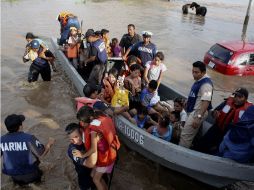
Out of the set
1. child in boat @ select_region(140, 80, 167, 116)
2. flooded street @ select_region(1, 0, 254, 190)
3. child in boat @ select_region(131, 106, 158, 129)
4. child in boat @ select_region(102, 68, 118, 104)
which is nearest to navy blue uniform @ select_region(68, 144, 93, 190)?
flooded street @ select_region(1, 0, 254, 190)

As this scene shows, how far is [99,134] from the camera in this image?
4.20 m

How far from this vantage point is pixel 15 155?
4.79 meters

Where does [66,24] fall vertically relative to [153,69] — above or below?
above

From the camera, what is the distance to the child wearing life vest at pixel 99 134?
4.14m

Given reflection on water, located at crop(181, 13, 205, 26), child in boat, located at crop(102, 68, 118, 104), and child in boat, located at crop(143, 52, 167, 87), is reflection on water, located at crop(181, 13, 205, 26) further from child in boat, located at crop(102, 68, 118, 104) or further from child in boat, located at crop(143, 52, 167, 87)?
child in boat, located at crop(102, 68, 118, 104)

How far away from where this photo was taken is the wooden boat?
472 centimetres

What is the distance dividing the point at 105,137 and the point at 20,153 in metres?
1.42

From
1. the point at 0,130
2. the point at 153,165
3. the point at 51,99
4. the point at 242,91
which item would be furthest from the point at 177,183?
the point at 51,99

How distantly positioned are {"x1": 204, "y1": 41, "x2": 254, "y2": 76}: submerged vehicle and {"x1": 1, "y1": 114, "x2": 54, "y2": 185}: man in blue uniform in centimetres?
817

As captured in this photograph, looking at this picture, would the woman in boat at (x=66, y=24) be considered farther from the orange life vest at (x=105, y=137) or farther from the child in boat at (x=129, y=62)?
the orange life vest at (x=105, y=137)

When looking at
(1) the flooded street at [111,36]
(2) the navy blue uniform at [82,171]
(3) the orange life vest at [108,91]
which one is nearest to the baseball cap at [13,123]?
(2) the navy blue uniform at [82,171]

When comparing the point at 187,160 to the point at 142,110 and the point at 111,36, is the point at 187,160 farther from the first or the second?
the point at 111,36

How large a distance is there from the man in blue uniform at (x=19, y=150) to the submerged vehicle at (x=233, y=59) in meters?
8.17

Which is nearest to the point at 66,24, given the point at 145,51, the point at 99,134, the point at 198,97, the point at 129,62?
the point at 145,51
